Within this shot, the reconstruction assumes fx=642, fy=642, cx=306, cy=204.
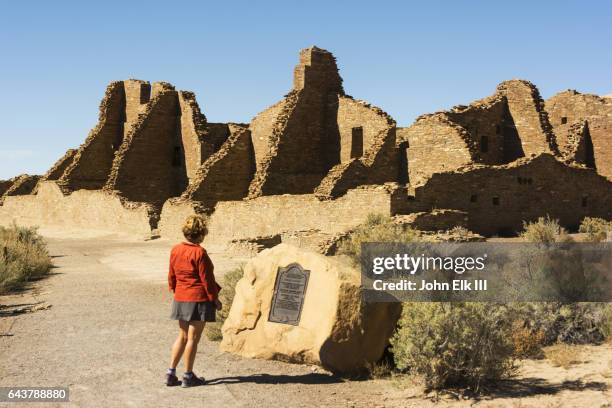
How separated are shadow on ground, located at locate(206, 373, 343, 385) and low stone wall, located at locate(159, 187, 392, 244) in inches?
399

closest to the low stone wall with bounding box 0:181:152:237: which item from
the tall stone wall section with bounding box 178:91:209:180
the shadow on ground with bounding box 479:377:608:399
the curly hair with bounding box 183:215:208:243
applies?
the tall stone wall section with bounding box 178:91:209:180

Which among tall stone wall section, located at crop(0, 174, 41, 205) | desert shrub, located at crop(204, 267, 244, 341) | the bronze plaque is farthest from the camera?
tall stone wall section, located at crop(0, 174, 41, 205)

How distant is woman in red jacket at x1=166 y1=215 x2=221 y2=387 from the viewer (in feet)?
19.8

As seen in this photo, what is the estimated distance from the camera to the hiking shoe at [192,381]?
19.7ft

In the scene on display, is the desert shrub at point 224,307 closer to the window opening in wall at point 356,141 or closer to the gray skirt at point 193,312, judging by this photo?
the gray skirt at point 193,312

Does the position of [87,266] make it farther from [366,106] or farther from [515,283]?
[366,106]

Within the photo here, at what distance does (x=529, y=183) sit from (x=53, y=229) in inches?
834

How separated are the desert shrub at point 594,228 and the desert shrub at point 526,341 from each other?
9.62m

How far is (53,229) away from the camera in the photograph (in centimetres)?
2969

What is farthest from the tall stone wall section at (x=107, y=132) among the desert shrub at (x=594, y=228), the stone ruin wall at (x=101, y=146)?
the desert shrub at (x=594, y=228)

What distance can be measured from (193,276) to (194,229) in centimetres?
46

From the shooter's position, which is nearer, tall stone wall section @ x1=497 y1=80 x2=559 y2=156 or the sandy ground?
the sandy ground

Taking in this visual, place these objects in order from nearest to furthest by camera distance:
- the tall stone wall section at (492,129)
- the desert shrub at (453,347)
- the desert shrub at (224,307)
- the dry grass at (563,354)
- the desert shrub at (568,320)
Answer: the desert shrub at (453,347), the dry grass at (563,354), the desert shrub at (568,320), the desert shrub at (224,307), the tall stone wall section at (492,129)

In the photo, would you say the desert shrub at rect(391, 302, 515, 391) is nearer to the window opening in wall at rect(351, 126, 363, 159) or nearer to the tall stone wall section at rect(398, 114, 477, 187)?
the tall stone wall section at rect(398, 114, 477, 187)
